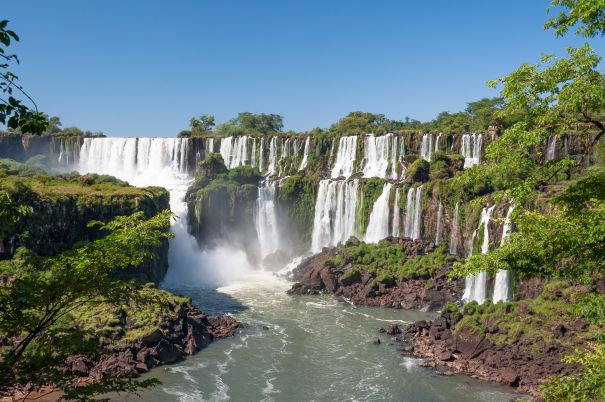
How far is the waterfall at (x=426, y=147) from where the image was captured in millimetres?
54781

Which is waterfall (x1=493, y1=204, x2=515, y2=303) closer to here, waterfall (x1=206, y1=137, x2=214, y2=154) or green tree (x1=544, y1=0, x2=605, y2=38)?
green tree (x1=544, y1=0, x2=605, y2=38)

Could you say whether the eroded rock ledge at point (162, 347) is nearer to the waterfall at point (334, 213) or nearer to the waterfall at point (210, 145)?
the waterfall at point (334, 213)

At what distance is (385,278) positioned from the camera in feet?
131

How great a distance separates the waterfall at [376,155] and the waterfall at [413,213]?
972 centimetres

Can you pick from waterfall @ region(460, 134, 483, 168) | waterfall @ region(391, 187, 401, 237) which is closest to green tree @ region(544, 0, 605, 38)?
Answer: waterfall @ region(391, 187, 401, 237)

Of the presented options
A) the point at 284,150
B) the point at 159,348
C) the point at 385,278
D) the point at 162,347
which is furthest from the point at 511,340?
the point at 284,150

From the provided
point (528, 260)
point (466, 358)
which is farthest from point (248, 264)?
point (528, 260)

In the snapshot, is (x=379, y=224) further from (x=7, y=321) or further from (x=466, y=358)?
(x=7, y=321)

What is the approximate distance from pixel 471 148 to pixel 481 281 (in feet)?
69.1

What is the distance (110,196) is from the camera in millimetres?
38656

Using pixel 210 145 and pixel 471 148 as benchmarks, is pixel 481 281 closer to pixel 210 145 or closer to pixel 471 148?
pixel 471 148

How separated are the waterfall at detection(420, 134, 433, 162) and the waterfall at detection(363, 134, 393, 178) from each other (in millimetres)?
3666

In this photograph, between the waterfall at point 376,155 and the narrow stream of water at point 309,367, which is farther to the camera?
the waterfall at point 376,155

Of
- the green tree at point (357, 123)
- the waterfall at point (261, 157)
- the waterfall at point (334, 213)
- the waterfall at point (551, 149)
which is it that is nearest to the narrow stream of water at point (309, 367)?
the waterfall at point (334, 213)
